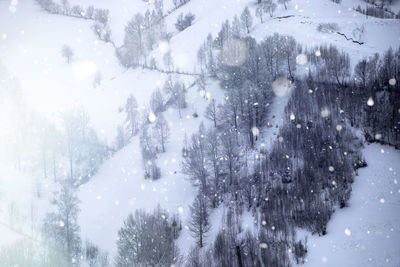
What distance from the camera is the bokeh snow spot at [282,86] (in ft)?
171

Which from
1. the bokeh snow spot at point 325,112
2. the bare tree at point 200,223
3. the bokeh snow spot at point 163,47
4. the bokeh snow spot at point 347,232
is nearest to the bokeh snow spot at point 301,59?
the bokeh snow spot at point 325,112

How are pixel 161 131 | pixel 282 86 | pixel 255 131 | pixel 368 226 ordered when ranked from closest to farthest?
pixel 368 226, pixel 255 131, pixel 282 86, pixel 161 131

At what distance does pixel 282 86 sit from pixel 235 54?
12942mm

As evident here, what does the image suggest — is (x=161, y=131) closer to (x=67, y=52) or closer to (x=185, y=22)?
(x=185, y=22)

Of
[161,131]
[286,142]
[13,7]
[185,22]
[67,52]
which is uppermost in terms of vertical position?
[13,7]

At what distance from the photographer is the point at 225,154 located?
41406 mm

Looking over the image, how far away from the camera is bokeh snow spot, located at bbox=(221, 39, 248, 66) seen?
5875 cm

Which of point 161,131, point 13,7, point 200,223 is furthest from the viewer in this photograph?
point 13,7

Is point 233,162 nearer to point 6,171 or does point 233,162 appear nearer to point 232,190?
point 232,190

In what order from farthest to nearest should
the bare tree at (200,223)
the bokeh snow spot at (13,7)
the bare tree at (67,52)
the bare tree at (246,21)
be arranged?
the bokeh snow spot at (13,7), the bare tree at (67,52), the bare tree at (246,21), the bare tree at (200,223)

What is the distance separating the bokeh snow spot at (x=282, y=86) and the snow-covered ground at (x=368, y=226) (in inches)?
941

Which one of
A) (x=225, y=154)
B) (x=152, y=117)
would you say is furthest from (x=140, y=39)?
(x=225, y=154)

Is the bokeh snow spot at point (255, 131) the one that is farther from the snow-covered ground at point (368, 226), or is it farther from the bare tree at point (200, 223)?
the snow-covered ground at point (368, 226)

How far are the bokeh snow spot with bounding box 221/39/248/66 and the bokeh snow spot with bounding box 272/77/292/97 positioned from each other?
8.22 metres
